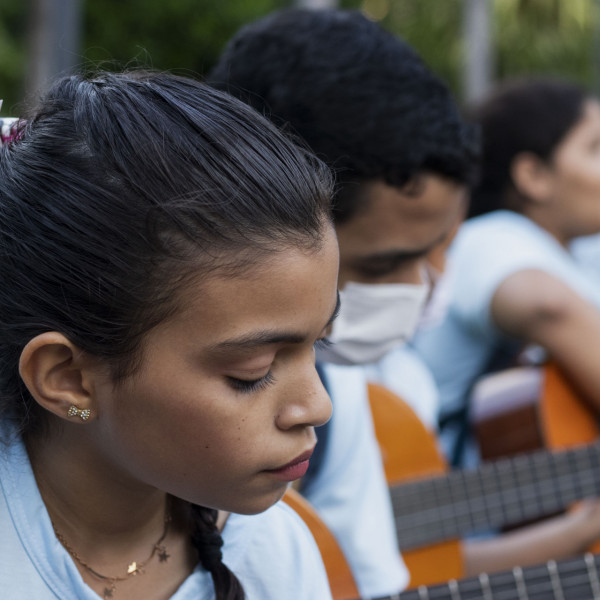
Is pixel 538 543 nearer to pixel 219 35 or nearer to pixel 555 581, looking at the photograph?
pixel 555 581

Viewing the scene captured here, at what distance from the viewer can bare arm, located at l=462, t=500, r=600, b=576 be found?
8.14 ft

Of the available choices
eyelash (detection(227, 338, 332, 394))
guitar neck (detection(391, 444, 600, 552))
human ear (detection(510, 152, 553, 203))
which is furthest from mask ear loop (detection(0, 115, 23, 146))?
human ear (detection(510, 152, 553, 203))

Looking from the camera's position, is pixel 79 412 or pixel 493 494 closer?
pixel 79 412

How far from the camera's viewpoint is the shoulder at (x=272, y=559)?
1163 mm

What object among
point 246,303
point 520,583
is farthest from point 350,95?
point 520,583

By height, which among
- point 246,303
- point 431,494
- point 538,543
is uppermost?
point 246,303

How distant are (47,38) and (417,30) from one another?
10.5m

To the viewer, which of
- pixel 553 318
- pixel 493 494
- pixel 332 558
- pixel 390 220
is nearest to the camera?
pixel 332 558

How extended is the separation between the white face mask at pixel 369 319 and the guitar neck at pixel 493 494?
2.05 ft

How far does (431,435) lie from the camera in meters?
2.36

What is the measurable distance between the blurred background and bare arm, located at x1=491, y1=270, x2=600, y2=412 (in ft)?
2.95

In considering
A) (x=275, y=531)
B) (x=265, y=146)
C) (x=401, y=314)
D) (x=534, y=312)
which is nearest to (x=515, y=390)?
(x=534, y=312)

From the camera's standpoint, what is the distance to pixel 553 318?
2.68 metres

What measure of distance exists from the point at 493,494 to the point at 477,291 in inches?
22.9
